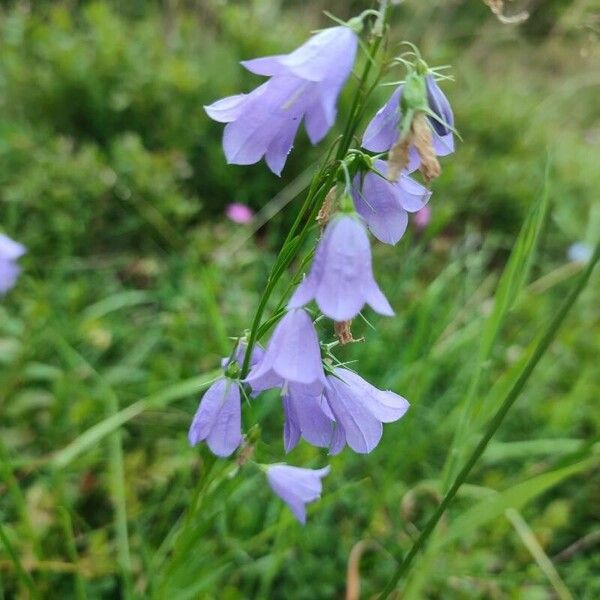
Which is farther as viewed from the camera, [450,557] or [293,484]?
[450,557]

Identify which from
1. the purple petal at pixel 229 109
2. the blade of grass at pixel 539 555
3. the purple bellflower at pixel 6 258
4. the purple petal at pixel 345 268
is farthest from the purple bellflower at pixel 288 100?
the blade of grass at pixel 539 555

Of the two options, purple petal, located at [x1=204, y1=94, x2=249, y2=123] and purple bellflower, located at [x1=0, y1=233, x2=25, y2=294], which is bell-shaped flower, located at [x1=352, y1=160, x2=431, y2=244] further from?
purple bellflower, located at [x1=0, y1=233, x2=25, y2=294]

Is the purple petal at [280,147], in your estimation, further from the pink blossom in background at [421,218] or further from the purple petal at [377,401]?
the pink blossom in background at [421,218]

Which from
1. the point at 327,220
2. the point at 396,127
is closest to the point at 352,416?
the point at 327,220

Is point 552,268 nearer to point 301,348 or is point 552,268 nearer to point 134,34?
point 134,34

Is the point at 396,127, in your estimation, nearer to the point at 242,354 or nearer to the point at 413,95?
the point at 413,95

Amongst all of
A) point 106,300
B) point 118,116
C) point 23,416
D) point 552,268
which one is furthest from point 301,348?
point 552,268
